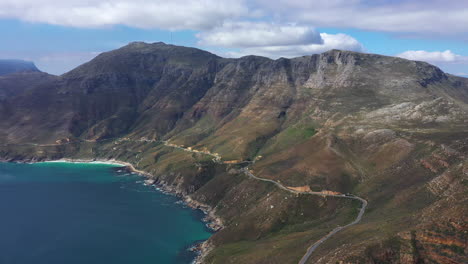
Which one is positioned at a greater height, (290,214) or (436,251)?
(436,251)

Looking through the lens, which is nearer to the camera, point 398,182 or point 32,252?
point 32,252

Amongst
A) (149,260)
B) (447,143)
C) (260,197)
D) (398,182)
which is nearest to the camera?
(149,260)

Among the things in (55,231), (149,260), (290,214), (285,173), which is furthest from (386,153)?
(55,231)

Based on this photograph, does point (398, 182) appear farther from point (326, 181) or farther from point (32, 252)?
point (32, 252)

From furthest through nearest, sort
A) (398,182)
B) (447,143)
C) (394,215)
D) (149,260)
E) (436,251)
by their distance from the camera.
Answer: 1. (447,143)
2. (398,182)
3. (149,260)
4. (394,215)
5. (436,251)

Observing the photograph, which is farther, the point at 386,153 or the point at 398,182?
the point at 386,153

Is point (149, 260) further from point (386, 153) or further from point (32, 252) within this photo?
point (386, 153)

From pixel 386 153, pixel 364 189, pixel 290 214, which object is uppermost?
pixel 386 153

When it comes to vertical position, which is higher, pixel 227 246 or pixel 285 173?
pixel 285 173

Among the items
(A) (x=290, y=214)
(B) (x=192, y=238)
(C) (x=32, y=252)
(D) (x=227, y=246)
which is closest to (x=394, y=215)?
(A) (x=290, y=214)
